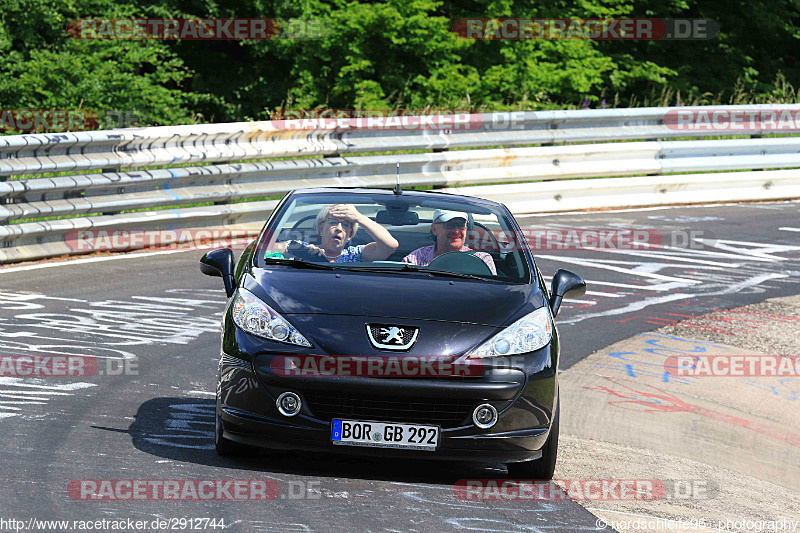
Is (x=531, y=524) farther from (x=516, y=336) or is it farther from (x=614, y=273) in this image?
(x=614, y=273)

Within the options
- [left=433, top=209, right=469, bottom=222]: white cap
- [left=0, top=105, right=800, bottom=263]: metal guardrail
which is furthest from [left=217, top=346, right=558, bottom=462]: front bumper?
[left=0, top=105, right=800, bottom=263]: metal guardrail

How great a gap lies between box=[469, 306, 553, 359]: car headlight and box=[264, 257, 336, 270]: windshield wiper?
3.59 ft

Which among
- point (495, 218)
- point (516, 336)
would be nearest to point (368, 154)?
point (495, 218)

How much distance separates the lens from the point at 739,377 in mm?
9695

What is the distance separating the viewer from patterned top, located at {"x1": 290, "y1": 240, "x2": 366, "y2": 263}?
7212 mm

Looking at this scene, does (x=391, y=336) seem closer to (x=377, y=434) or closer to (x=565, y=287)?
(x=377, y=434)

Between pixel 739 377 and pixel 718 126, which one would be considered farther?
pixel 718 126

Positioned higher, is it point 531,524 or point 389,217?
point 389,217

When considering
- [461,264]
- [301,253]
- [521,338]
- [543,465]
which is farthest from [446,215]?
[543,465]

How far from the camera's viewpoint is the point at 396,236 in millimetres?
7676

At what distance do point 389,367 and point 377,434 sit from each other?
0.31 meters

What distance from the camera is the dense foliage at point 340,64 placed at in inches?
914

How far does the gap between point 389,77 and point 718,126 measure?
8.16 metres

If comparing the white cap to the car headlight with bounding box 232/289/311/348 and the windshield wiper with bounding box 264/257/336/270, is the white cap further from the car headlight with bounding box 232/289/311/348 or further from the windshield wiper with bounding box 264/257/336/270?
the car headlight with bounding box 232/289/311/348
